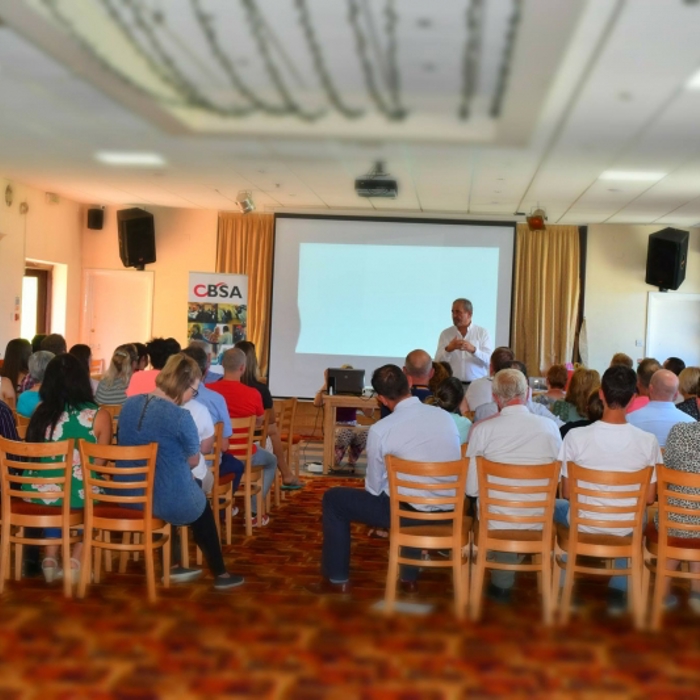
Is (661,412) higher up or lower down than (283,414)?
higher up

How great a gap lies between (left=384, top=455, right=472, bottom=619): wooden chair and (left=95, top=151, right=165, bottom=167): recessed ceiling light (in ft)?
17.9

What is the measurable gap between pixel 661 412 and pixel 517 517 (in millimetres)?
1427

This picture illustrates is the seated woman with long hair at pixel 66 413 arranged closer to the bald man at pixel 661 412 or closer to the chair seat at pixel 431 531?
the chair seat at pixel 431 531

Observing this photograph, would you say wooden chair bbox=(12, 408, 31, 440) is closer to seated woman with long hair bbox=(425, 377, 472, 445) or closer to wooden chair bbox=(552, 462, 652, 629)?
seated woman with long hair bbox=(425, 377, 472, 445)

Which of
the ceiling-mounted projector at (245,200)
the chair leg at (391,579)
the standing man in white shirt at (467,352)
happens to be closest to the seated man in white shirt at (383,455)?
the chair leg at (391,579)

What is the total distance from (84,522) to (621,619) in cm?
273

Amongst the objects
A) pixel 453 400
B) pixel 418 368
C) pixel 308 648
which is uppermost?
pixel 418 368

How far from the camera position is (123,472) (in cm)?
432

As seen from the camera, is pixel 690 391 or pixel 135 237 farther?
pixel 135 237

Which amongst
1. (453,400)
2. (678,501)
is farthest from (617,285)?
(678,501)

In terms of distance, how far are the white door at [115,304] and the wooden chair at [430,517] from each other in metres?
9.21

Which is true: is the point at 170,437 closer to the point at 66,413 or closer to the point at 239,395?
the point at 66,413

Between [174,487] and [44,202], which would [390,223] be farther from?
[174,487]

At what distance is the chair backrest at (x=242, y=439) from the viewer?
5812 millimetres
